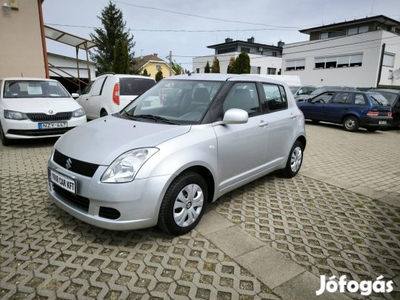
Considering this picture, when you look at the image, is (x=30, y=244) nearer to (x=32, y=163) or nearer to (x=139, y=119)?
(x=139, y=119)

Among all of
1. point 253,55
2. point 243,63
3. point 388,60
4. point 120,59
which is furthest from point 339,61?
point 120,59

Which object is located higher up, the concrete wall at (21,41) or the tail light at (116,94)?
the concrete wall at (21,41)

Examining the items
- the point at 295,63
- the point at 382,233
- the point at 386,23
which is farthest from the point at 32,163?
the point at 386,23

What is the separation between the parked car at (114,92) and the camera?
7633 mm

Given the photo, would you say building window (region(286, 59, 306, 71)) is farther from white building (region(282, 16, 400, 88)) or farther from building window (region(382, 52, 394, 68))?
building window (region(382, 52, 394, 68))

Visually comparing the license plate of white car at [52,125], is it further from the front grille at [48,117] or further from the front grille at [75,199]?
the front grille at [75,199]

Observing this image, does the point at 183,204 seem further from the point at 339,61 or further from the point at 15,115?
the point at 339,61

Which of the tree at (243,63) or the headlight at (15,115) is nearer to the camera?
the headlight at (15,115)

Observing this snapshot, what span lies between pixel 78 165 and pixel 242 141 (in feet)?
6.21

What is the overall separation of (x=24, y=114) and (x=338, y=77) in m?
29.1

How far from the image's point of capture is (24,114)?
19.9 ft

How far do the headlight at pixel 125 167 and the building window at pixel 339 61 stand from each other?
97.4 ft

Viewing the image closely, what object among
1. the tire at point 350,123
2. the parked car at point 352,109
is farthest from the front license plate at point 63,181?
the tire at point 350,123

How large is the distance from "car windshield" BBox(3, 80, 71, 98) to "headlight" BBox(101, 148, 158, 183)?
223 inches
